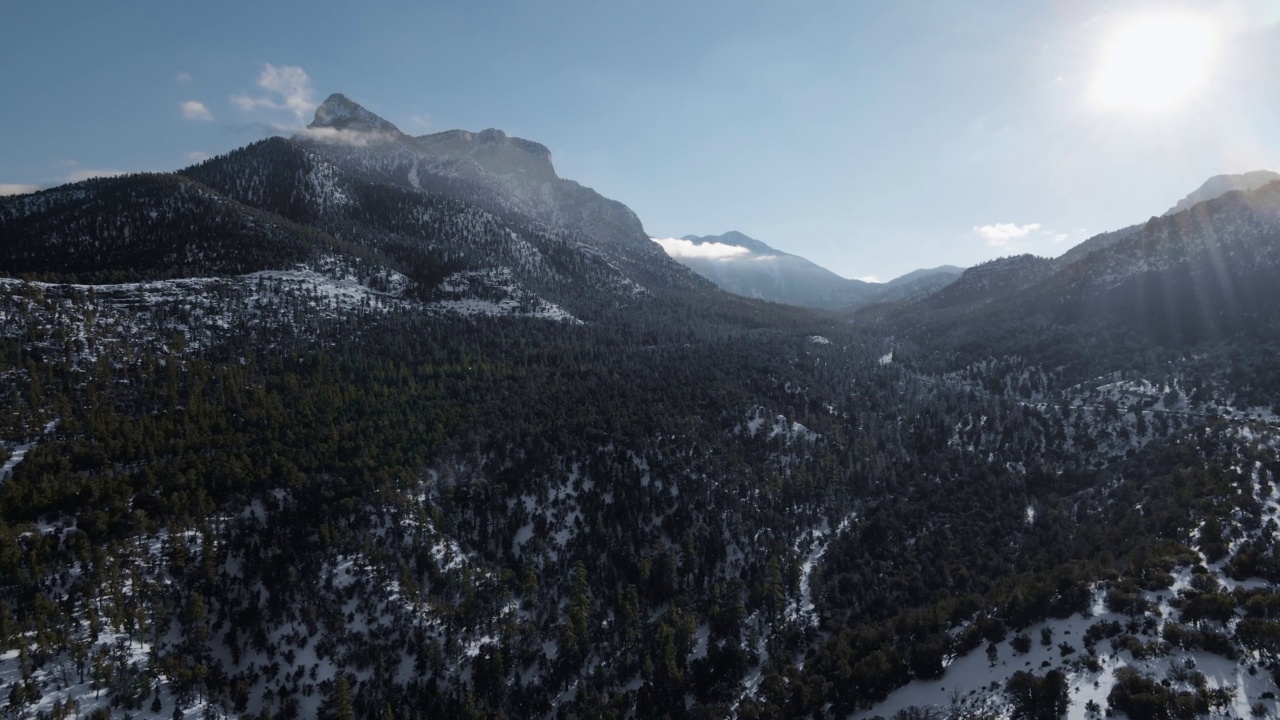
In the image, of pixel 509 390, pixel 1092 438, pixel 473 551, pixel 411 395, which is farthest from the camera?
pixel 509 390

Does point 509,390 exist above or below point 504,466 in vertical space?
above

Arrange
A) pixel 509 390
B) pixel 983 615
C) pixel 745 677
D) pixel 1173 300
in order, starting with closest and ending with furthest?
pixel 983 615 → pixel 745 677 → pixel 509 390 → pixel 1173 300

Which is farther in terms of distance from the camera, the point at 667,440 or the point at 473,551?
the point at 667,440

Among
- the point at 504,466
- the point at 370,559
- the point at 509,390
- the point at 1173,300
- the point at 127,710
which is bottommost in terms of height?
the point at 127,710

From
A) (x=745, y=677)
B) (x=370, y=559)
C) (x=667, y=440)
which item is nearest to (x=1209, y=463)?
(x=745, y=677)

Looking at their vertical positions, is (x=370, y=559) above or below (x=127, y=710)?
above

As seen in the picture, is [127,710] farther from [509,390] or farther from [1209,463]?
[1209,463]

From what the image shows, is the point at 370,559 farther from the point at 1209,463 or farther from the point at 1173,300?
the point at 1173,300

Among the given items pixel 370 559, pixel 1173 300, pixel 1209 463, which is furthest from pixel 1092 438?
pixel 370 559

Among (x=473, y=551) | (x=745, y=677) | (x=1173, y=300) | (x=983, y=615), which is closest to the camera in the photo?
(x=983, y=615)
